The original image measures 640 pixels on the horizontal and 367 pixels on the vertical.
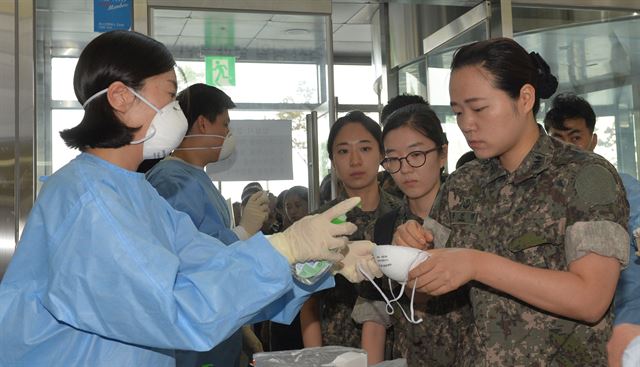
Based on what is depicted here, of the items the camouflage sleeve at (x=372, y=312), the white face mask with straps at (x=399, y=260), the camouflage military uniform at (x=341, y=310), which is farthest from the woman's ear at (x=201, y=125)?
the white face mask with straps at (x=399, y=260)

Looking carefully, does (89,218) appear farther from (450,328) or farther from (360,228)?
(360,228)

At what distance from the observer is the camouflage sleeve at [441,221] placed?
6.17ft

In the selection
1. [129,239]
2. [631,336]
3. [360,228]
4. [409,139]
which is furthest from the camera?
[360,228]

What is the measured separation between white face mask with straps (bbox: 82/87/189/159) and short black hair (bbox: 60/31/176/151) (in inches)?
1.2

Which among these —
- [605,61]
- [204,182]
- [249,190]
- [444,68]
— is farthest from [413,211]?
[605,61]

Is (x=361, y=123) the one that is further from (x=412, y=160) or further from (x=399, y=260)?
(x=399, y=260)

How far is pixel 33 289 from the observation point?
1.52m

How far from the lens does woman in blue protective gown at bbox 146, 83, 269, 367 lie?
2.86 metres

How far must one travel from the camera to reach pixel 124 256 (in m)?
1.40

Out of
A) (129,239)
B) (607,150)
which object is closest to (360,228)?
(129,239)

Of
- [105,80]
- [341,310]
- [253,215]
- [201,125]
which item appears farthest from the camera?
[253,215]

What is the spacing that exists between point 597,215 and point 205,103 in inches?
79.9

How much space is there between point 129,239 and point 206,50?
3214 mm

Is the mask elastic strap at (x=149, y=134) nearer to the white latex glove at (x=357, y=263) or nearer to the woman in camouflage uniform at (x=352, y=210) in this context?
the white latex glove at (x=357, y=263)
